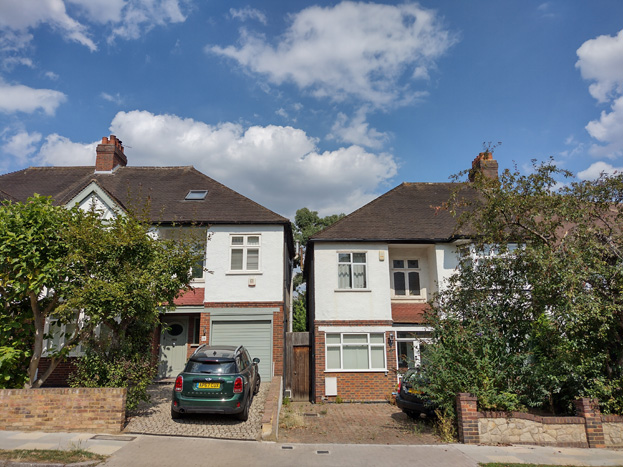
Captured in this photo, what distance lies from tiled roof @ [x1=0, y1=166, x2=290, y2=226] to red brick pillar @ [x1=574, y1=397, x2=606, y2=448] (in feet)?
34.4

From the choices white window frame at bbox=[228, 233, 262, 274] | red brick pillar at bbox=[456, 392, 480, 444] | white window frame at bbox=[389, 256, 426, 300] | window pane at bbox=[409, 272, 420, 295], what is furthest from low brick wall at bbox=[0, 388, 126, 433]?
window pane at bbox=[409, 272, 420, 295]

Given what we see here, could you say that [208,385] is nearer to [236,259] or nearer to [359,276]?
[236,259]

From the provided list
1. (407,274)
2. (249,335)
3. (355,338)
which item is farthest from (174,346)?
(407,274)

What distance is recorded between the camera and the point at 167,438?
8055 millimetres

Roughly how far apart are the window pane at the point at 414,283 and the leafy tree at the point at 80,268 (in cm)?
1014

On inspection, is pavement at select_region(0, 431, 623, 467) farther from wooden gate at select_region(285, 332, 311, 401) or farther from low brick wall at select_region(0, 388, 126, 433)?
wooden gate at select_region(285, 332, 311, 401)

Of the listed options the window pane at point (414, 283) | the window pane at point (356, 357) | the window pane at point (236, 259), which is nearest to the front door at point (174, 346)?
the window pane at point (236, 259)

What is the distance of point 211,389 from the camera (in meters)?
9.02

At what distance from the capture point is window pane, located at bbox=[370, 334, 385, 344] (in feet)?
50.1

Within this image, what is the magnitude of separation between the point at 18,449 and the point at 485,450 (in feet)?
27.2

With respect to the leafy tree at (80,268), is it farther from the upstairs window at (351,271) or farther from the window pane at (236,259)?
the upstairs window at (351,271)

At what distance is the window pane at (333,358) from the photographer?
15117 millimetres

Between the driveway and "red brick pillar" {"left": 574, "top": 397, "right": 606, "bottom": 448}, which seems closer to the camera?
"red brick pillar" {"left": 574, "top": 397, "right": 606, "bottom": 448}

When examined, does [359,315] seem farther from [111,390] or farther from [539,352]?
[111,390]
